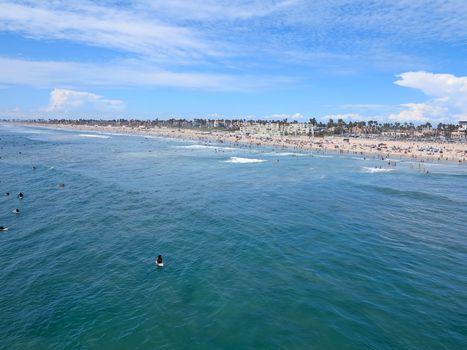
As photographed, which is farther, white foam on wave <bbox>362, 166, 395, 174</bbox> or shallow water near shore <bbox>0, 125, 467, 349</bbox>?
white foam on wave <bbox>362, 166, 395, 174</bbox>

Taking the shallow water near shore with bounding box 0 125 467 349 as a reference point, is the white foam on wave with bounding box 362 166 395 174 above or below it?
above

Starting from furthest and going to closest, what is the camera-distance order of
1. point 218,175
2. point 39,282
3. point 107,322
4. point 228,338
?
point 218,175 → point 39,282 → point 107,322 → point 228,338

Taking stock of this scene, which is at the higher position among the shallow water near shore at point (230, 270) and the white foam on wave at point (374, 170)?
the white foam on wave at point (374, 170)

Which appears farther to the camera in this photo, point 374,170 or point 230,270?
point 374,170

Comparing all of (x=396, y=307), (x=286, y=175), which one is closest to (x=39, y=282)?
(x=396, y=307)

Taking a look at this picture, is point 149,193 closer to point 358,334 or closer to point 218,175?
point 218,175

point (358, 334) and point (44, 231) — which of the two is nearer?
point (358, 334)

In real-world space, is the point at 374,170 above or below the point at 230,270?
above

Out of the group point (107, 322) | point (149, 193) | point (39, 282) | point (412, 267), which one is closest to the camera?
point (107, 322)
